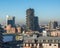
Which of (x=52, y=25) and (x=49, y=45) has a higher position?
(x=52, y=25)

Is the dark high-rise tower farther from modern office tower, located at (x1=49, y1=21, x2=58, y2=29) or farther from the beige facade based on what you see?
the beige facade

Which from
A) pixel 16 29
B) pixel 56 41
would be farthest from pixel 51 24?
pixel 56 41

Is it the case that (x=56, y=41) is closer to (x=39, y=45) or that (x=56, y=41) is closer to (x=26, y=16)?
(x=39, y=45)

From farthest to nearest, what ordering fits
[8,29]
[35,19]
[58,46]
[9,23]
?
[9,23] → [35,19] → [8,29] → [58,46]

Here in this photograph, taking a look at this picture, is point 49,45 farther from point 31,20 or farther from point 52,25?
point 52,25

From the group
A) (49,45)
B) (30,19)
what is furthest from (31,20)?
(49,45)

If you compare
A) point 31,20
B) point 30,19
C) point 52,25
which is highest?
point 30,19

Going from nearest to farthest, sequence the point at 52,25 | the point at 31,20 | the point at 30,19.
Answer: the point at 30,19 < the point at 31,20 < the point at 52,25

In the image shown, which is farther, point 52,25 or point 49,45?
point 52,25
